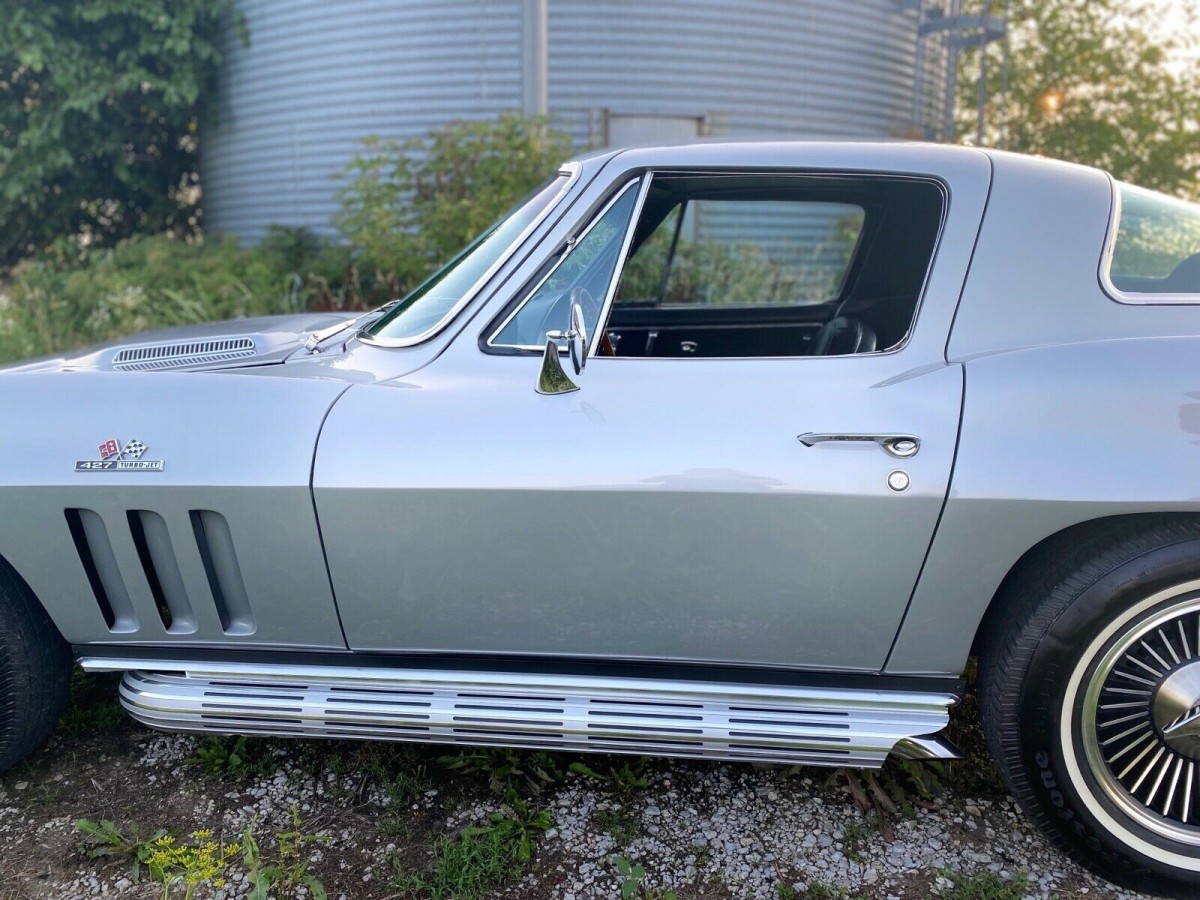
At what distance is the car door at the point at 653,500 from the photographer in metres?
2.04

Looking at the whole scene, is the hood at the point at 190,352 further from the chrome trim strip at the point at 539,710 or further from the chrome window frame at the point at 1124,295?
the chrome window frame at the point at 1124,295

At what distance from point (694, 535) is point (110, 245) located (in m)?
13.3

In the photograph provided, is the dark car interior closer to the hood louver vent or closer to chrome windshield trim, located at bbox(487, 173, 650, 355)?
chrome windshield trim, located at bbox(487, 173, 650, 355)

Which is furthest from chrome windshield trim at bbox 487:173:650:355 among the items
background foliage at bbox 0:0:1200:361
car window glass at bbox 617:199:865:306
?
background foliage at bbox 0:0:1200:361

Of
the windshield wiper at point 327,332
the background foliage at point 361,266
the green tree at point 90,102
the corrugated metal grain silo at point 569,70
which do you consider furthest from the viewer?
the green tree at point 90,102

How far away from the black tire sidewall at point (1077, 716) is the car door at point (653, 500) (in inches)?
13.8

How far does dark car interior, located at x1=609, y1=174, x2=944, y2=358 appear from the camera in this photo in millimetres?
2520

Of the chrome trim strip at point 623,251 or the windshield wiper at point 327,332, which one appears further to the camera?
the windshield wiper at point 327,332

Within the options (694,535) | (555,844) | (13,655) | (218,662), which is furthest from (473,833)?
(13,655)

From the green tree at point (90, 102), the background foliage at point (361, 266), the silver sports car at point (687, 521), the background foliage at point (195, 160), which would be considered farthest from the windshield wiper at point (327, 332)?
the green tree at point (90, 102)

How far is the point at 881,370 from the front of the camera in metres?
2.11

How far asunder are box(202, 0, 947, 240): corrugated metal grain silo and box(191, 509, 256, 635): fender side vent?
28.2ft

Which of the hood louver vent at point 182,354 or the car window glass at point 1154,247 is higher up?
the car window glass at point 1154,247

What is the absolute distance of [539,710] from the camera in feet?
7.27
